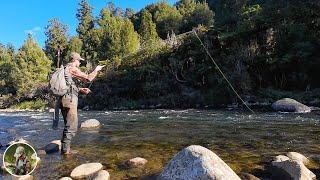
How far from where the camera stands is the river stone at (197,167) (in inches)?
139

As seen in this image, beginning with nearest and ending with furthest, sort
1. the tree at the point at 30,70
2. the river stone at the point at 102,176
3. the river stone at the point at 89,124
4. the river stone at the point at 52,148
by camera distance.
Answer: the river stone at the point at 102,176 < the river stone at the point at 52,148 < the river stone at the point at 89,124 < the tree at the point at 30,70

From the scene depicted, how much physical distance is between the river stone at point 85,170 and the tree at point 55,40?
52.0m

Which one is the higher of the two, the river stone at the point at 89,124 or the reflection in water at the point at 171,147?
the river stone at the point at 89,124

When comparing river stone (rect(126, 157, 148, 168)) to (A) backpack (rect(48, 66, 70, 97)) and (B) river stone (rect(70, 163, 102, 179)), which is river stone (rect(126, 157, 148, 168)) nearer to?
(B) river stone (rect(70, 163, 102, 179))

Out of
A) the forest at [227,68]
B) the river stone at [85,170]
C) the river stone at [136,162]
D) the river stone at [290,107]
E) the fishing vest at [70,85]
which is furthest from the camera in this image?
the forest at [227,68]

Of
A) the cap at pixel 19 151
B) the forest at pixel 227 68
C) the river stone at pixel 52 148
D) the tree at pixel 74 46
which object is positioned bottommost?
the river stone at pixel 52 148

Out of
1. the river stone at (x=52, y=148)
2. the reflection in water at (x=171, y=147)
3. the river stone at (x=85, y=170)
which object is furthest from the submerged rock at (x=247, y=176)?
the river stone at (x=52, y=148)

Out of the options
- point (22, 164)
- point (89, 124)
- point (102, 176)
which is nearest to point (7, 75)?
point (89, 124)

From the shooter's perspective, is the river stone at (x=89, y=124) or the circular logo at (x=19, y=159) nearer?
the circular logo at (x=19, y=159)

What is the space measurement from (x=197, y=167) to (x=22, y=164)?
2.21m

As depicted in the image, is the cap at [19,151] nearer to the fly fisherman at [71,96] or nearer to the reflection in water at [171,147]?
the reflection in water at [171,147]

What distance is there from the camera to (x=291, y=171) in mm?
3910

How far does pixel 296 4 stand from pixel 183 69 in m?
9.07

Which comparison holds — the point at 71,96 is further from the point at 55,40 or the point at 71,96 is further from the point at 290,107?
the point at 55,40
